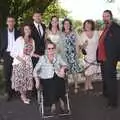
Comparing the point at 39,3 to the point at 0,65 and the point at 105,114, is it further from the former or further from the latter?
the point at 105,114

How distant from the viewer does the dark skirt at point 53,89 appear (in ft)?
26.9

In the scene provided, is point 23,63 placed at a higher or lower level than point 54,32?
lower

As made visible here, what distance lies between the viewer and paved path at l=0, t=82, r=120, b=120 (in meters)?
8.18

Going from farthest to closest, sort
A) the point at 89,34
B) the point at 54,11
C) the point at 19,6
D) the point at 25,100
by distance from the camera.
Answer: the point at 19,6 < the point at 54,11 < the point at 89,34 < the point at 25,100

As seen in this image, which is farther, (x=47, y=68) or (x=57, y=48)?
(x=57, y=48)

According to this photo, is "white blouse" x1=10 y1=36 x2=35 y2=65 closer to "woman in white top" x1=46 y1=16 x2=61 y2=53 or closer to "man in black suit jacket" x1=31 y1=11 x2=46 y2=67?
"man in black suit jacket" x1=31 y1=11 x2=46 y2=67

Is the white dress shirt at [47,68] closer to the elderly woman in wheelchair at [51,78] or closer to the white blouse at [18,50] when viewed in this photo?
the elderly woman in wheelchair at [51,78]

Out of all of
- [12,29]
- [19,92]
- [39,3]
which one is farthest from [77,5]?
[19,92]

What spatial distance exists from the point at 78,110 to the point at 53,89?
2.08 ft

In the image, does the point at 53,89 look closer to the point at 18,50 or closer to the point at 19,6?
the point at 18,50

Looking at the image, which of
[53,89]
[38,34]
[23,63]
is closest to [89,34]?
[38,34]

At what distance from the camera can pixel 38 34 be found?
29.7 feet

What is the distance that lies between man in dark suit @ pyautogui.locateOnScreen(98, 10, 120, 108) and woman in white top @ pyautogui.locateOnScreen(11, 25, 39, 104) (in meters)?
1.15

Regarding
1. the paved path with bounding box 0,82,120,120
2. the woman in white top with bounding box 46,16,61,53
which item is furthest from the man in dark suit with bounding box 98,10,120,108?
the woman in white top with bounding box 46,16,61,53
